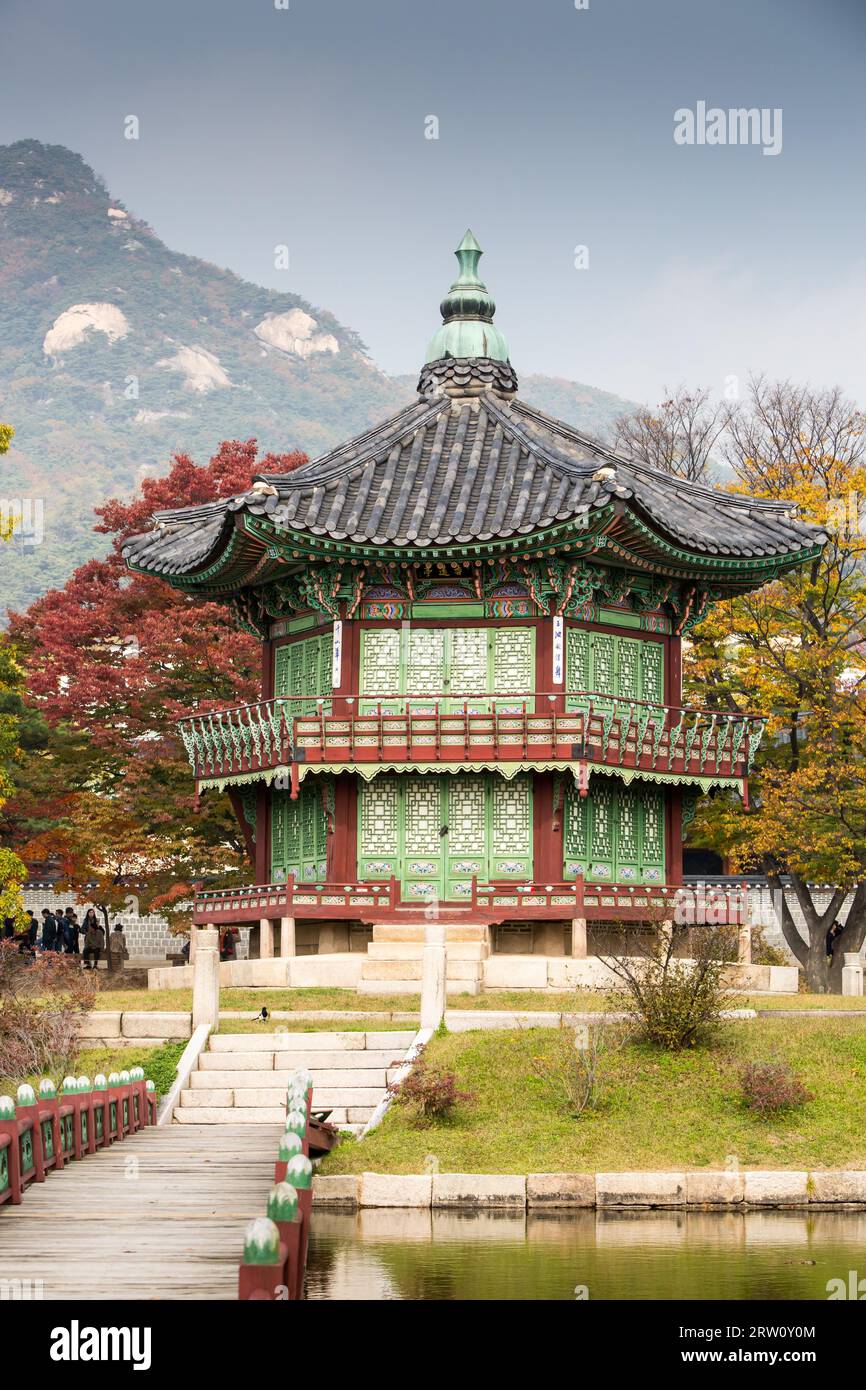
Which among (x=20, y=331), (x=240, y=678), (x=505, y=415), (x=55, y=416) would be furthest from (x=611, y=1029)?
(x=20, y=331)

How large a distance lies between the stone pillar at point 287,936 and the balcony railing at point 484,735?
313 cm

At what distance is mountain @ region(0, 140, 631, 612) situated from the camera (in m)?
161

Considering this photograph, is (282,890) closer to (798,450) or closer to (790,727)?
(790,727)

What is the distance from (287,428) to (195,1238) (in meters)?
160

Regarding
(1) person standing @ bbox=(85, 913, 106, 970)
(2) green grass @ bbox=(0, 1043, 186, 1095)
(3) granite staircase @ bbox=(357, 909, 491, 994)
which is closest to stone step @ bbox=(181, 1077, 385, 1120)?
(2) green grass @ bbox=(0, 1043, 186, 1095)

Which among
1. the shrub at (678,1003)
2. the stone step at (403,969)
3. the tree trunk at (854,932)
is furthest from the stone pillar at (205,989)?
the tree trunk at (854,932)

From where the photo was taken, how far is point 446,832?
37.8 m

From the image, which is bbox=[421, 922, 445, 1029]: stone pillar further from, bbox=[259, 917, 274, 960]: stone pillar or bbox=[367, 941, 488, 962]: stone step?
bbox=[259, 917, 274, 960]: stone pillar

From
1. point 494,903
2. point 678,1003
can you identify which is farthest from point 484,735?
point 678,1003

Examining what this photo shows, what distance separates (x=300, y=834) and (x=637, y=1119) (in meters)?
15.6

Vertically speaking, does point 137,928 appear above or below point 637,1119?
above

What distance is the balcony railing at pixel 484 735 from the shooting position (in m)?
36.5

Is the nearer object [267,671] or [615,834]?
[615,834]

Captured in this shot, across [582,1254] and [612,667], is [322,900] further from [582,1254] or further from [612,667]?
[582,1254]
